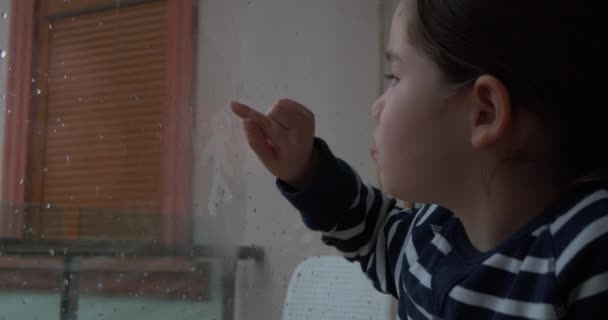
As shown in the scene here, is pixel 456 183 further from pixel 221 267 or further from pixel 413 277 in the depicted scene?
pixel 221 267

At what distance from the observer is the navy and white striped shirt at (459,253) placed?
361 mm

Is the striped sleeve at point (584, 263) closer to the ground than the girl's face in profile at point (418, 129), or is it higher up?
closer to the ground

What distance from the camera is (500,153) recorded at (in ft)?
→ 1.42

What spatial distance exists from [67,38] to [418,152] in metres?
0.42

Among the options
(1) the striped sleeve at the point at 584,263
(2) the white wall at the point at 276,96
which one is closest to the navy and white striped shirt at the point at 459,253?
(1) the striped sleeve at the point at 584,263

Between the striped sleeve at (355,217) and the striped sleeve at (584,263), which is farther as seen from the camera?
the striped sleeve at (355,217)

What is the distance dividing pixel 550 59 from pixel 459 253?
0.15m

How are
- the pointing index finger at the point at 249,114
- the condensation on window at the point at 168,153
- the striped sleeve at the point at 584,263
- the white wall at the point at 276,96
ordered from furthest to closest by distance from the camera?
the white wall at the point at 276,96 < the condensation on window at the point at 168,153 < the pointing index finger at the point at 249,114 < the striped sleeve at the point at 584,263

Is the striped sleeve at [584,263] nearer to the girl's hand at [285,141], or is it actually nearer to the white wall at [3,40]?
the girl's hand at [285,141]

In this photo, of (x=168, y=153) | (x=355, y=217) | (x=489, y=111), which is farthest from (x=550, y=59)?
(x=168, y=153)

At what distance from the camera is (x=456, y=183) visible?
0.46 metres

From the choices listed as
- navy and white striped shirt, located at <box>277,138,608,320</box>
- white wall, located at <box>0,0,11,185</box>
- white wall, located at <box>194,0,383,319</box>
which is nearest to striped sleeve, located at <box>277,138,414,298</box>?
navy and white striped shirt, located at <box>277,138,608,320</box>

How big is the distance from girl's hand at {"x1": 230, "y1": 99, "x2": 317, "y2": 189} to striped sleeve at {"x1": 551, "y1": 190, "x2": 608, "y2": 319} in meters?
0.22

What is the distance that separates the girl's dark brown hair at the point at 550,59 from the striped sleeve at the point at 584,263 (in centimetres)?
5
